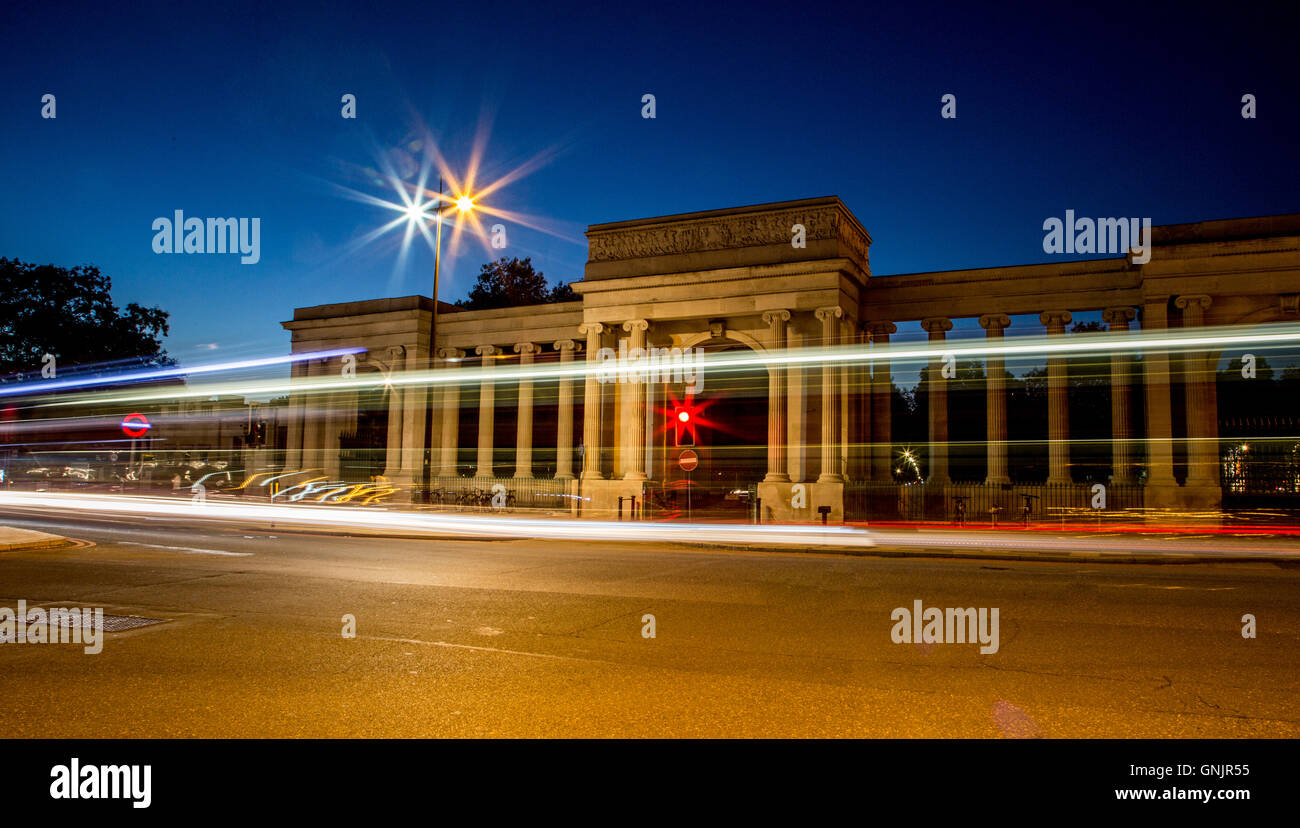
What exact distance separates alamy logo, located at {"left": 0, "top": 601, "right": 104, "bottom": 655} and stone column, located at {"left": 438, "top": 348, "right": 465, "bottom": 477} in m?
37.0

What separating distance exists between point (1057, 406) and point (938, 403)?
468 centimetres

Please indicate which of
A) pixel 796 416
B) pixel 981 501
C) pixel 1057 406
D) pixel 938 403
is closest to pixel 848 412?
pixel 796 416

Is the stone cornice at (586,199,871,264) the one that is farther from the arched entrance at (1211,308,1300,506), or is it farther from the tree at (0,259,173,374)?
the tree at (0,259,173,374)

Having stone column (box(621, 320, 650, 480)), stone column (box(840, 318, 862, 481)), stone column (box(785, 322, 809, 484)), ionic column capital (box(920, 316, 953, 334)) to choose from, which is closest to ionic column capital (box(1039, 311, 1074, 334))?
ionic column capital (box(920, 316, 953, 334))

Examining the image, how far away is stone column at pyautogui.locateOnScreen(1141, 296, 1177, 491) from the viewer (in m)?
30.0

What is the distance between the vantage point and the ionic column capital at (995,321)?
34.0 metres

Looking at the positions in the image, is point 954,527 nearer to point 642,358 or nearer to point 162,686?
point 642,358

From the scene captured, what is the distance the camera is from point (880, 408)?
3775 cm

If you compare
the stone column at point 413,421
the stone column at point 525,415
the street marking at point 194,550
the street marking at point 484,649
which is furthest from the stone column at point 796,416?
the street marking at point 484,649

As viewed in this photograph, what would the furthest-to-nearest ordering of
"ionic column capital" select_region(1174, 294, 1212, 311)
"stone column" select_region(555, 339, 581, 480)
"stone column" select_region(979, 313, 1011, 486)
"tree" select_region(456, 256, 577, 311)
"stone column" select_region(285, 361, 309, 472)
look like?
"tree" select_region(456, 256, 577, 311) → "stone column" select_region(285, 361, 309, 472) → "stone column" select_region(555, 339, 581, 480) → "stone column" select_region(979, 313, 1011, 486) → "ionic column capital" select_region(1174, 294, 1212, 311)
